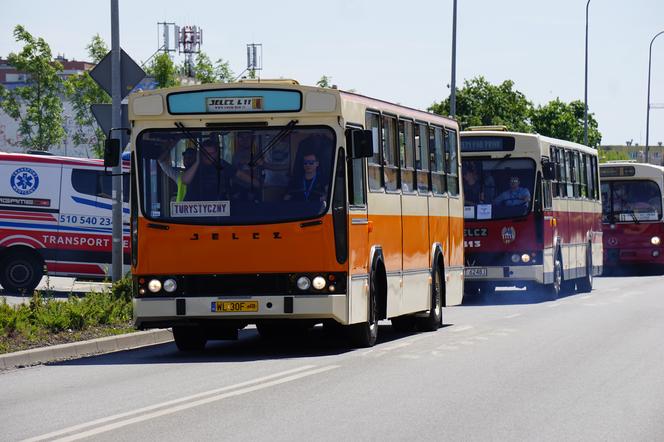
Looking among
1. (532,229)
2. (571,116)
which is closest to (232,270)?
(532,229)

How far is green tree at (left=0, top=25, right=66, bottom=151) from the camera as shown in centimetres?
6322

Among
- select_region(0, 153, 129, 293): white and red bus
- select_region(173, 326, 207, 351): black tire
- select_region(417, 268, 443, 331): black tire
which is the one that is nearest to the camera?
select_region(173, 326, 207, 351): black tire

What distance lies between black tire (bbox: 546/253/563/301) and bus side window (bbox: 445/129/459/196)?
804cm

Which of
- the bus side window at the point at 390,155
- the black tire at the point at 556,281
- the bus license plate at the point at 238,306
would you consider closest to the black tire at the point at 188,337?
the bus license plate at the point at 238,306

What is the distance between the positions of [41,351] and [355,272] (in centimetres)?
352

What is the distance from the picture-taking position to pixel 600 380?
14062mm

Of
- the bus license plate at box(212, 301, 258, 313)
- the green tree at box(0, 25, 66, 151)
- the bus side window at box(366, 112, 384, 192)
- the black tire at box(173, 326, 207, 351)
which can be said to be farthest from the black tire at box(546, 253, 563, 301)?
the green tree at box(0, 25, 66, 151)

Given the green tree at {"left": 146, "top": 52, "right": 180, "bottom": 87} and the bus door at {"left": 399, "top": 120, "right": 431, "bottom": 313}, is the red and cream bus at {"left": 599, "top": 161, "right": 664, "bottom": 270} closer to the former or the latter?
the bus door at {"left": 399, "top": 120, "right": 431, "bottom": 313}

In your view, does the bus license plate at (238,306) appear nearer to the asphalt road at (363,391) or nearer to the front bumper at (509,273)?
the asphalt road at (363,391)

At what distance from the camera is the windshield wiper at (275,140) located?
54.7 ft

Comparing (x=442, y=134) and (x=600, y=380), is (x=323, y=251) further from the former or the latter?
(x=442, y=134)

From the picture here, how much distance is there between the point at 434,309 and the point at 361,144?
5.33 metres

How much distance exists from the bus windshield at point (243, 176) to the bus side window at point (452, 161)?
623cm

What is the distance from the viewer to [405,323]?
21.4 metres
